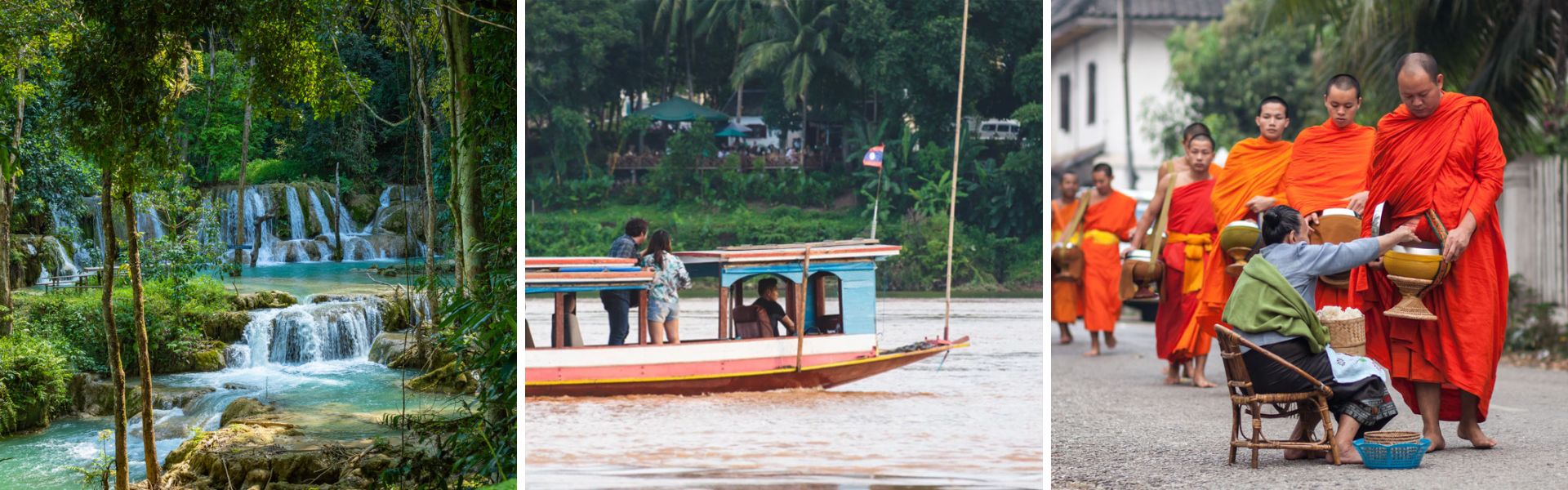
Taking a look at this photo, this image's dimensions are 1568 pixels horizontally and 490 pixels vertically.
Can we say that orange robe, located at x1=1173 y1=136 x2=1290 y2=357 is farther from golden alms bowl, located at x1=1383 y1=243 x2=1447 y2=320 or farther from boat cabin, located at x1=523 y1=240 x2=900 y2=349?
boat cabin, located at x1=523 y1=240 x2=900 y2=349

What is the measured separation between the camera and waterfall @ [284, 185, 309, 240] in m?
5.37

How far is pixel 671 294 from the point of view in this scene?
4844 mm

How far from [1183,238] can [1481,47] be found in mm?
3148

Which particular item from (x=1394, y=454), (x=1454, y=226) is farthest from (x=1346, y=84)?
(x=1394, y=454)

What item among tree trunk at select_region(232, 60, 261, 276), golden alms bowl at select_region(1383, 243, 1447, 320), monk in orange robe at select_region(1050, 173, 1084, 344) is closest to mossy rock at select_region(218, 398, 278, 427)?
tree trunk at select_region(232, 60, 261, 276)

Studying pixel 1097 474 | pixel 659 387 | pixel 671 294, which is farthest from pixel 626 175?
pixel 1097 474

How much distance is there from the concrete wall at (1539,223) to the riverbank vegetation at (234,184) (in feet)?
24.8

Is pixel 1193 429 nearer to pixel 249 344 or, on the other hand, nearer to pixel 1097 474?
pixel 1097 474

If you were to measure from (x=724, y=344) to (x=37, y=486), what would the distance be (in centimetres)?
263

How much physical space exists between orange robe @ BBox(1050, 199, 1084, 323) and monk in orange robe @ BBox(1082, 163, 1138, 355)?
3.9 inches

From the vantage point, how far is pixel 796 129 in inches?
187

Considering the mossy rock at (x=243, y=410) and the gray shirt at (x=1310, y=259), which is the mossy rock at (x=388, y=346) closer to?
the mossy rock at (x=243, y=410)

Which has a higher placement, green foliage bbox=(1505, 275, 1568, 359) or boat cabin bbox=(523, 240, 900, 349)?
boat cabin bbox=(523, 240, 900, 349)

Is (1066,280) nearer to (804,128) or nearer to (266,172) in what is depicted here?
(804,128)
